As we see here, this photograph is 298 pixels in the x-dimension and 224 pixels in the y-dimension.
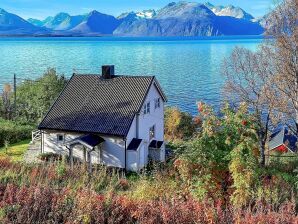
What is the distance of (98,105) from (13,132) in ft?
39.1

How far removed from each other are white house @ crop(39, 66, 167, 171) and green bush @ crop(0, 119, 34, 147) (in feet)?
25.8

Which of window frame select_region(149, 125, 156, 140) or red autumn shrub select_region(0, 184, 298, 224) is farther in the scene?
window frame select_region(149, 125, 156, 140)

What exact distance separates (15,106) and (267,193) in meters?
44.5

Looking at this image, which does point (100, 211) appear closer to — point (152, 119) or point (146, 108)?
point (146, 108)

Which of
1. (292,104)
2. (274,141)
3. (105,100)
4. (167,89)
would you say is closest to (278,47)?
(292,104)

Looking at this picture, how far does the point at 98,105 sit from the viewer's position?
103ft

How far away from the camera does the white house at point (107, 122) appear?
29.0m

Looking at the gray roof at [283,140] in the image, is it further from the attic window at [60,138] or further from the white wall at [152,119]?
the attic window at [60,138]

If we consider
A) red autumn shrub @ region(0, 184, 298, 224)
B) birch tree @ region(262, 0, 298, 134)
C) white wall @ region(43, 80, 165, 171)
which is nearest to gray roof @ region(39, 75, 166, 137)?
white wall @ region(43, 80, 165, 171)

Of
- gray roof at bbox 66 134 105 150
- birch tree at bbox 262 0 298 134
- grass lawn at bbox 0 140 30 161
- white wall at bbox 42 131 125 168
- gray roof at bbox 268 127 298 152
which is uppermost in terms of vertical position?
birch tree at bbox 262 0 298 134

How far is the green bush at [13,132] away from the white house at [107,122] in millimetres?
7866

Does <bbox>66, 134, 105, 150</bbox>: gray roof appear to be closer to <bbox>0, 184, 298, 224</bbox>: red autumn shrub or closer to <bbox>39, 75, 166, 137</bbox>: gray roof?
<bbox>39, 75, 166, 137</bbox>: gray roof

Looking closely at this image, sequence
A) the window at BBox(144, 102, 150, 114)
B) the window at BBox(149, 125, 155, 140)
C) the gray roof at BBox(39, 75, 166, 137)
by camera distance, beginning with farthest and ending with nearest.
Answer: the window at BBox(149, 125, 155, 140)
the window at BBox(144, 102, 150, 114)
the gray roof at BBox(39, 75, 166, 137)

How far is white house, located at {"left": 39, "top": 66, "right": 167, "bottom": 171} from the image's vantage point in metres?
29.0
